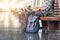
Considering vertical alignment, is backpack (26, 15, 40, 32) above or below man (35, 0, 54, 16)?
below

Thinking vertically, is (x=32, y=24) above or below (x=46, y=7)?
below

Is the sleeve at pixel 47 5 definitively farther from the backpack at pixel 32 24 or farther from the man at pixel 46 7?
the backpack at pixel 32 24

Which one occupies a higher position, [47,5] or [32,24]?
[47,5]

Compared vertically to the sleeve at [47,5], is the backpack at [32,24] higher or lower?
lower

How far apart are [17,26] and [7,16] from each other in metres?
0.16

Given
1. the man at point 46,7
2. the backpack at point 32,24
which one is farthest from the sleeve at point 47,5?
the backpack at point 32,24

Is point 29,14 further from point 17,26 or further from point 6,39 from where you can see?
point 6,39

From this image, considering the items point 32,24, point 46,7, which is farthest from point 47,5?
point 32,24

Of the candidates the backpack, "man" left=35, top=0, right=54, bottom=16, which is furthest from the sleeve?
the backpack

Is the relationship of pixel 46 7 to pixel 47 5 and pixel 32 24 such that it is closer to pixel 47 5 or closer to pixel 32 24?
pixel 47 5

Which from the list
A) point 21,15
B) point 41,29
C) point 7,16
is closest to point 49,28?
point 41,29

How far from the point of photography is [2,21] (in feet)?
6.75

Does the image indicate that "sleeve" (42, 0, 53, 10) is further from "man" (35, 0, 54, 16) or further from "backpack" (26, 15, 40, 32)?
"backpack" (26, 15, 40, 32)

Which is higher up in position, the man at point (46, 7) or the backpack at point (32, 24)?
the man at point (46, 7)
